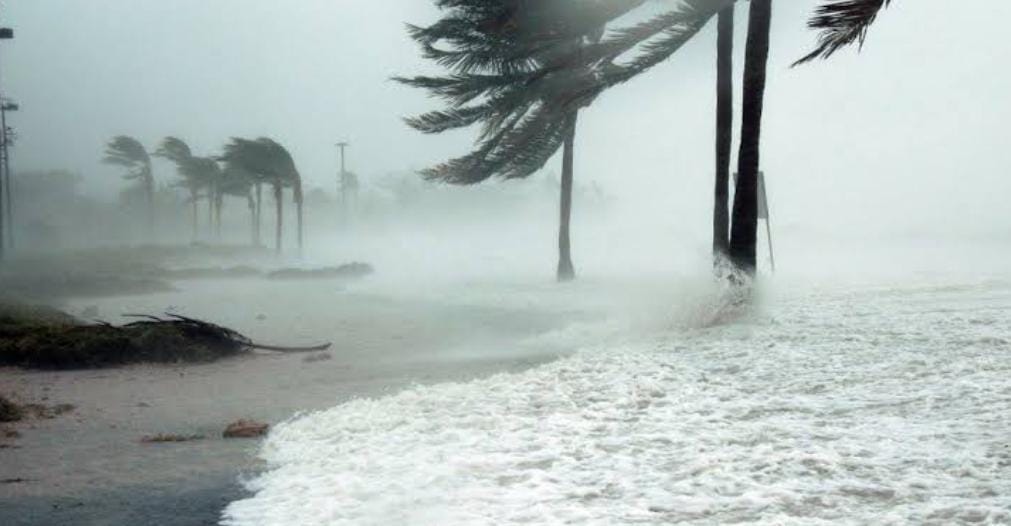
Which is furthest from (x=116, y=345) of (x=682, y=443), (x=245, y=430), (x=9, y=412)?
(x=682, y=443)

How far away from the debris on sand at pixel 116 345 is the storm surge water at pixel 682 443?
14.7ft

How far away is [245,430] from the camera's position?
6000 millimetres

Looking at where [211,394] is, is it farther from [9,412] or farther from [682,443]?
[682,443]

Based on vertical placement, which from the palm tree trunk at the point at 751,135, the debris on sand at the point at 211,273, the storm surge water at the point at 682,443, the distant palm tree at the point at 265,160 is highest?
the distant palm tree at the point at 265,160

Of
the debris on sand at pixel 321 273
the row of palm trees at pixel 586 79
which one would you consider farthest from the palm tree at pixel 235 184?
the row of palm trees at pixel 586 79

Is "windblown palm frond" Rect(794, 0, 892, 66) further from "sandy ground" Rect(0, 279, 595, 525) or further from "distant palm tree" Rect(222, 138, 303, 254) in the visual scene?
"distant palm tree" Rect(222, 138, 303, 254)

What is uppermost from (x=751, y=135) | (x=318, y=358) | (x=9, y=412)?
(x=751, y=135)

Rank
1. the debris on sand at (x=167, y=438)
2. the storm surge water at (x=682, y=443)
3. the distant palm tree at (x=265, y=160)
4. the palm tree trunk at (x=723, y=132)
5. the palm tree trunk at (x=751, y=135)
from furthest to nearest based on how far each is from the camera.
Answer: the distant palm tree at (x=265, y=160) < the palm tree trunk at (x=723, y=132) < the palm tree trunk at (x=751, y=135) < the debris on sand at (x=167, y=438) < the storm surge water at (x=682, y=443)

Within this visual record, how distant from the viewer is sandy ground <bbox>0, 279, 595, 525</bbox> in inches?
175

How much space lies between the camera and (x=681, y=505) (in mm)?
3666

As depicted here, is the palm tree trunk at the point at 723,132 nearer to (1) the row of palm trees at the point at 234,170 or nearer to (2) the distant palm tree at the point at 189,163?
(1) the row of palm trees at the point at 234,170

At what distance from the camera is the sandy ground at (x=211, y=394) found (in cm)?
446

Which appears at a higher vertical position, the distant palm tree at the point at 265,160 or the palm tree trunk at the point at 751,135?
the distant palm tree at the point at 265,160

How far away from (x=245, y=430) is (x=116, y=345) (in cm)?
523
